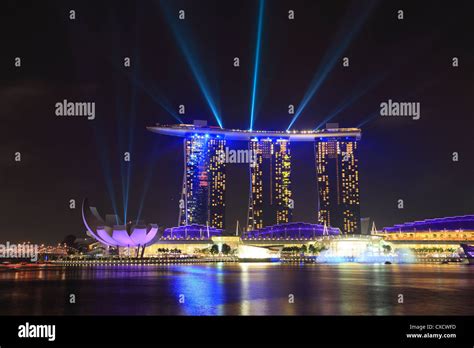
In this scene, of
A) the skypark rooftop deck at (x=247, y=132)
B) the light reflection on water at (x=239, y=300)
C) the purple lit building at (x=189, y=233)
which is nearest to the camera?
the light reflection on water at (x=239, y=300)

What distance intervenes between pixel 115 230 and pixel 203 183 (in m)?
76.0

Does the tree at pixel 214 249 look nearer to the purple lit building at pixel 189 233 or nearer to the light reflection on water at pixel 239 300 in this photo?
the purple lit building at pixel 189 233

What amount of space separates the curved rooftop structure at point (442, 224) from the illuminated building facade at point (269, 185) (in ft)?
112

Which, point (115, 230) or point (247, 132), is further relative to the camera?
point (247, 132)

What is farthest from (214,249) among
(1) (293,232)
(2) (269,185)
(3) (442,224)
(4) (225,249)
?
(3) (442,224)

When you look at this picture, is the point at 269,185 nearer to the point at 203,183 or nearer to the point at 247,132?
the point at 247,132

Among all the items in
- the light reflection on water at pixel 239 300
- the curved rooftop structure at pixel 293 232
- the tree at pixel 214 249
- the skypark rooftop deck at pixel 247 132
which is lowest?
the tree at pixel 214 249

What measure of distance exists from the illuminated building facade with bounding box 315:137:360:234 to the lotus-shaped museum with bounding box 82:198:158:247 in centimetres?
8827

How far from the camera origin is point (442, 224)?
459ft

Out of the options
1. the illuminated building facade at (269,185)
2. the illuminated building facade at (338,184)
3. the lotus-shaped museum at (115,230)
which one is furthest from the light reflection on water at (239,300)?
the illuminated building facade at (338,184)

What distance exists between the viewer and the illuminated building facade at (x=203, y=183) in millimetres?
155250

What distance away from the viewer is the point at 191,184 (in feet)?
509

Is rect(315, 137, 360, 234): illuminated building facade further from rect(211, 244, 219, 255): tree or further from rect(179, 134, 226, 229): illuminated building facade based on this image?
rect(211, 244, 219, 255): tree

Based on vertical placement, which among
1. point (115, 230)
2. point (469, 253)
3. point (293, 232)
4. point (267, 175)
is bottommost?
point (469, 253)
